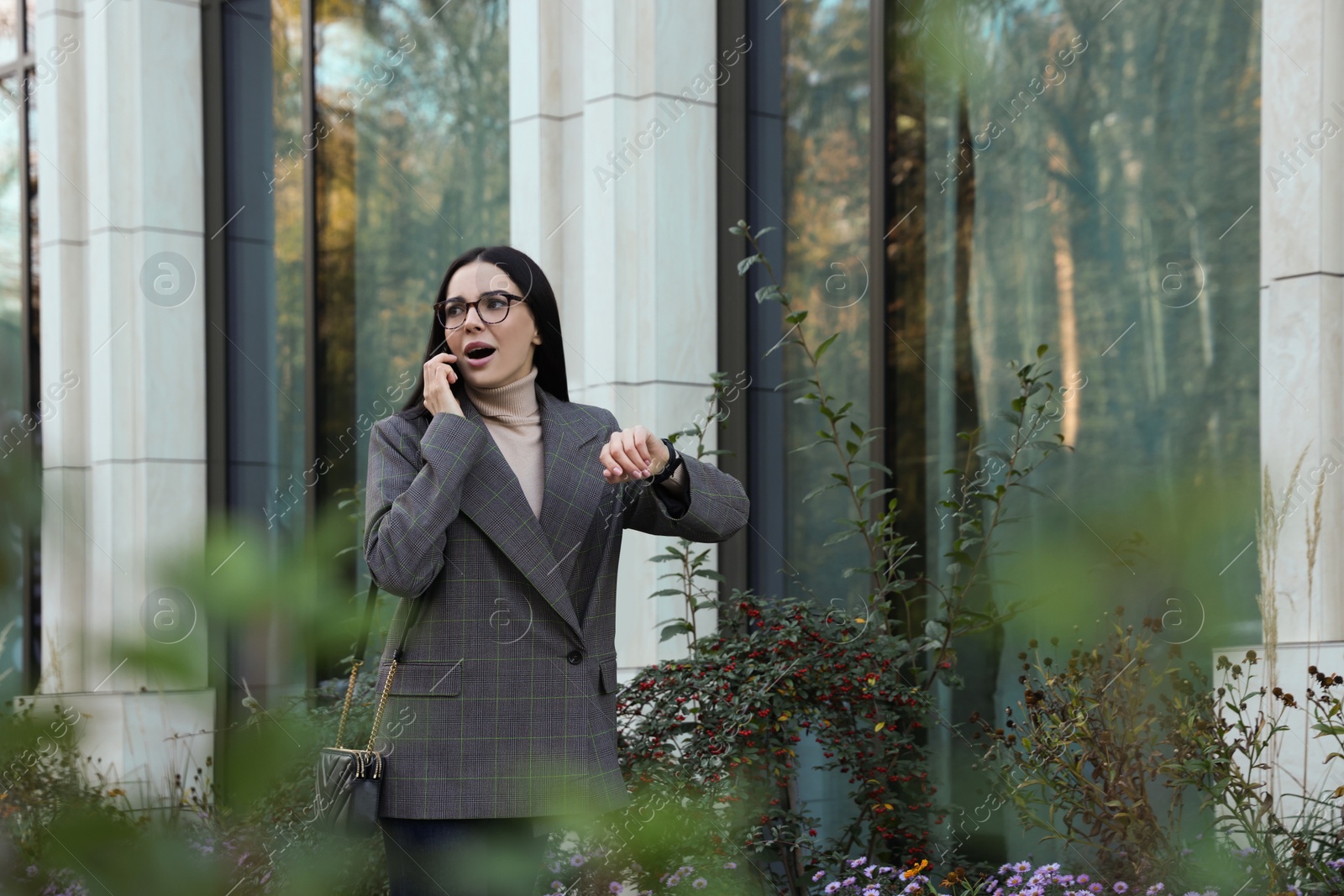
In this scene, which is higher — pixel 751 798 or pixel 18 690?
pixel 18 690

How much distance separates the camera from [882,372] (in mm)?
4988

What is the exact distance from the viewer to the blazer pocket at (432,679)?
7.70 ft

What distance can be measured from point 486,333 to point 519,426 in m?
0.18

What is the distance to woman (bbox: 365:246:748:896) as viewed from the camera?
7.47 feet

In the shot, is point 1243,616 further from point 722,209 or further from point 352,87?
point 352,87

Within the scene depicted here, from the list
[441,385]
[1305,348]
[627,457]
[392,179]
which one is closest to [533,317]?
[441,385]

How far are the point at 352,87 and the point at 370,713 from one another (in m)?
4.87

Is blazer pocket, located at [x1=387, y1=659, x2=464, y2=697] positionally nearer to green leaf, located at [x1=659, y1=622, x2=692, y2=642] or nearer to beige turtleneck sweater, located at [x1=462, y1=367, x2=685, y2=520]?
beige turtleneck sweater, located at [x1=462, y1=367, x2=685, y2=520]

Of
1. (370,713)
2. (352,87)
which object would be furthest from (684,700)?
(352,87)

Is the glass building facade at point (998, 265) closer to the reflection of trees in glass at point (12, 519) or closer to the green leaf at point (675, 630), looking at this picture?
the green leaf at point (675, 630)

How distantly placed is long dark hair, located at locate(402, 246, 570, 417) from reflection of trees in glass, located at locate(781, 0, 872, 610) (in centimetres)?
256

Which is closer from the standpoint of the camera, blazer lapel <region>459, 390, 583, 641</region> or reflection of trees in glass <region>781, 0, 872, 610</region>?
blazer lapel <region>459, 390, 583, 641</region>

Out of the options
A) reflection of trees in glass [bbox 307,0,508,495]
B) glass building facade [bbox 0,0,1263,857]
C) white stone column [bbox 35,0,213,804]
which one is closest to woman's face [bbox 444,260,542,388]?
glass building facade [bbox 0,0,1263,857]

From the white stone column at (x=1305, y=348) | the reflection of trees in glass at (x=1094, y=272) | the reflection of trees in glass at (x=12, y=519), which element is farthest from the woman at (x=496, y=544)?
the reflection of trees in glass at (x=1094, y=272)
